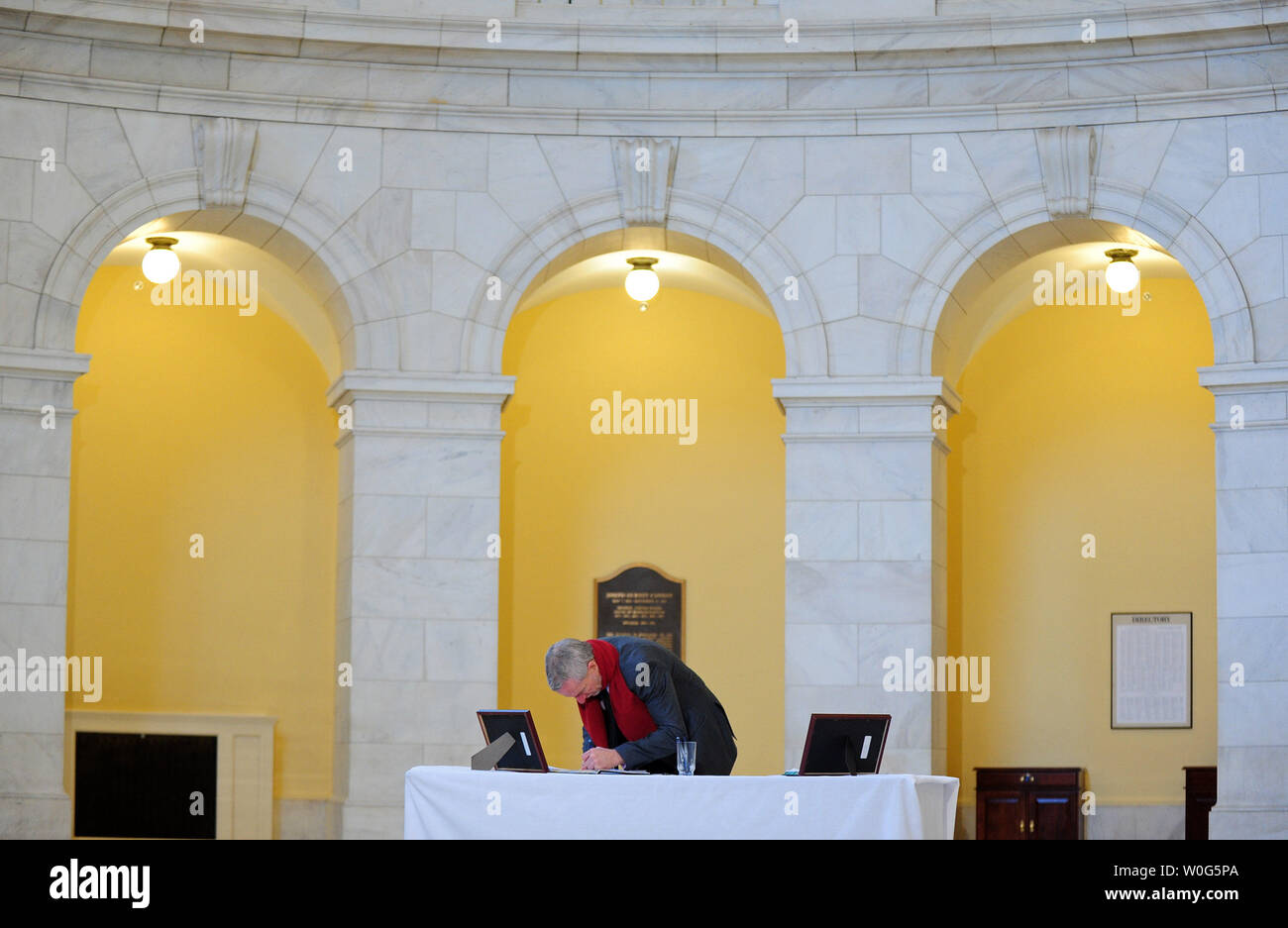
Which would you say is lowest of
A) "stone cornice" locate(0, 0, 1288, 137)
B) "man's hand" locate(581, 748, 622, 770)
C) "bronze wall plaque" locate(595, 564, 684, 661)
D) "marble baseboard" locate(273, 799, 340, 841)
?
"marble baseboard" locate(273, 799, 340, 841)

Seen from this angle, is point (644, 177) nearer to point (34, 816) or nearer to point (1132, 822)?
point (34, 816)

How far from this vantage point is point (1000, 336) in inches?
589

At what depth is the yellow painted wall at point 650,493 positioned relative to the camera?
14.7 m

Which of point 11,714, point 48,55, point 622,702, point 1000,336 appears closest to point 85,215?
point 48,55

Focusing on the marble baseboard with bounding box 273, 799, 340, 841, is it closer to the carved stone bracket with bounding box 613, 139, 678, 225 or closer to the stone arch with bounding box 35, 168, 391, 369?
the stone arch with bounding box 35, 168, 391, 369

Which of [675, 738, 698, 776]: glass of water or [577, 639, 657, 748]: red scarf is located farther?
[577, 639, 657, 748]: red scarf

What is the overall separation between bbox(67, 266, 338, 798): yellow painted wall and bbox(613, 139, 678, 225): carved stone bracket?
134 inches

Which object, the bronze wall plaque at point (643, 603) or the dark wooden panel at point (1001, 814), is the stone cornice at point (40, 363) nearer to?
the bronze wall plaque at point (643, 603)

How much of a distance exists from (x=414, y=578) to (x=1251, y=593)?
5.57 m

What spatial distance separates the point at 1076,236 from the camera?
13.0m

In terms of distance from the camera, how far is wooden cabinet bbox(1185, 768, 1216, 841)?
1356 cm

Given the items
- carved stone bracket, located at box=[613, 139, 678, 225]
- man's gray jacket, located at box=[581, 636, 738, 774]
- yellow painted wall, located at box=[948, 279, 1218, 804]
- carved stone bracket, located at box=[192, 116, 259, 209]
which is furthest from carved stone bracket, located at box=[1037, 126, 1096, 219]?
carved stone bracket, located at box=[192, 116, 259, 209]
